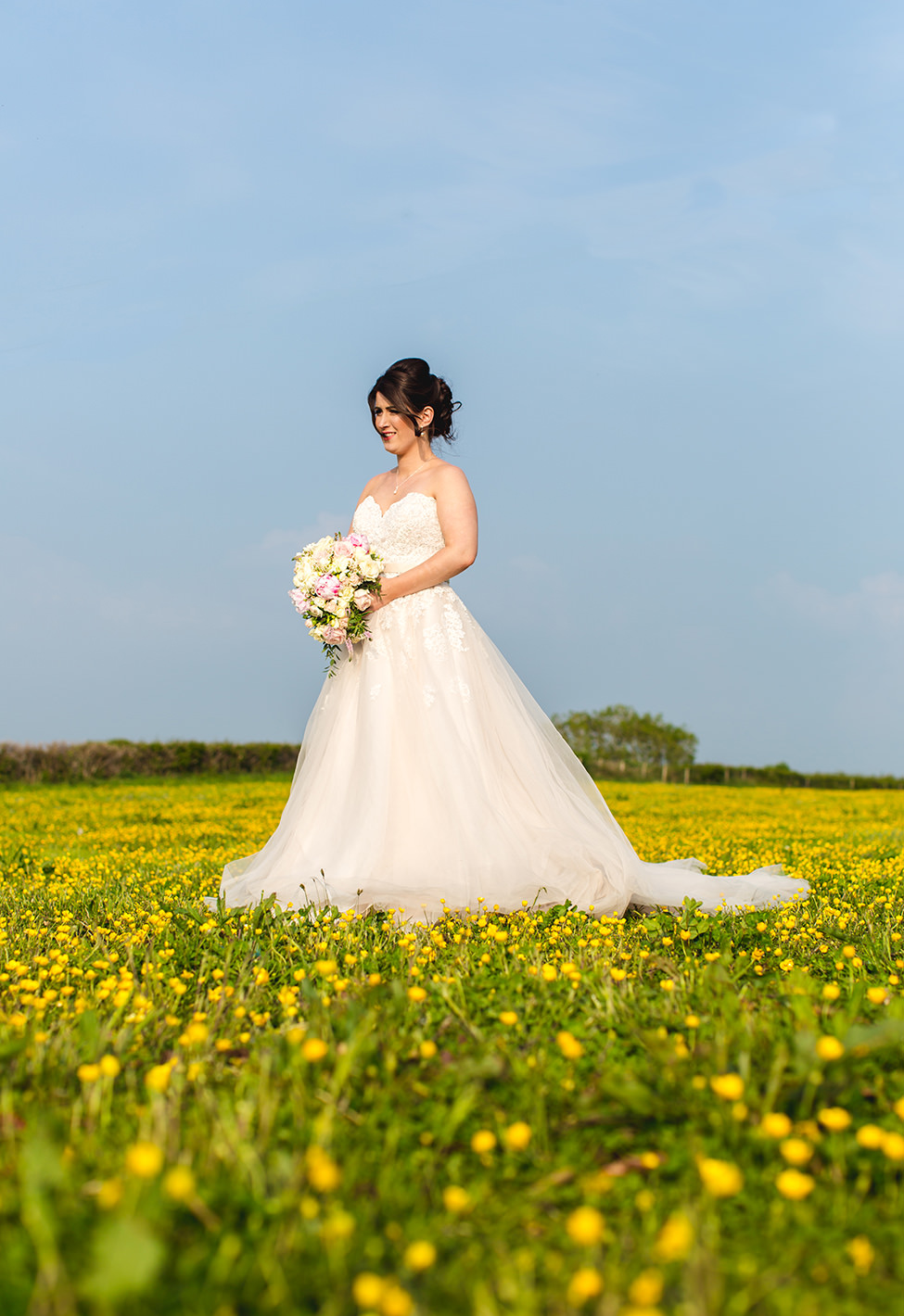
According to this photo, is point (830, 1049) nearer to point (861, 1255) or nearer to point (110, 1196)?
point (861, 1255)

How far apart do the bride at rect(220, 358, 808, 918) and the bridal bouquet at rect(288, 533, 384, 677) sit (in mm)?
198

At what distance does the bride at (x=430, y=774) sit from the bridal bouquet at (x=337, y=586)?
7.8 inches

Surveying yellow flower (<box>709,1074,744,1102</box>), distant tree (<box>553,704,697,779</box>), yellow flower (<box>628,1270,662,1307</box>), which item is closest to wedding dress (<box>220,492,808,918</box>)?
yellow flower (<box>709,1074,744,1102</box>)

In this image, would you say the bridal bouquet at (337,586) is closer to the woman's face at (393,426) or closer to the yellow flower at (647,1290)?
the woman's face at (393,426)

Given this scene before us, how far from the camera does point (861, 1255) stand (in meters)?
2.03

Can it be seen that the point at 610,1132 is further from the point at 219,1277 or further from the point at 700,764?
the point at 700,764

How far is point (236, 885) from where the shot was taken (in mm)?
6691

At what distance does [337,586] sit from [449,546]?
924mm

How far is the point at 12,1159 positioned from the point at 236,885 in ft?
14.1

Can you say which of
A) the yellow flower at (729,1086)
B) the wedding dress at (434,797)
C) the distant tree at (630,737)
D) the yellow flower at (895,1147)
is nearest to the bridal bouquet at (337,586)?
the wedding dress at (434,797)

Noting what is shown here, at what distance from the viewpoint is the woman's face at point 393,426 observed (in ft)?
23.3

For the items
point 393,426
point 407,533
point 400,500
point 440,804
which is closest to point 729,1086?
point 440,804

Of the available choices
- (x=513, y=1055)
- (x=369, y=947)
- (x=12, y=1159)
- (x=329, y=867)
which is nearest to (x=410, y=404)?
(x=329, y=867)

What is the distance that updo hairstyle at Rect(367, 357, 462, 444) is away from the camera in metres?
7.04
